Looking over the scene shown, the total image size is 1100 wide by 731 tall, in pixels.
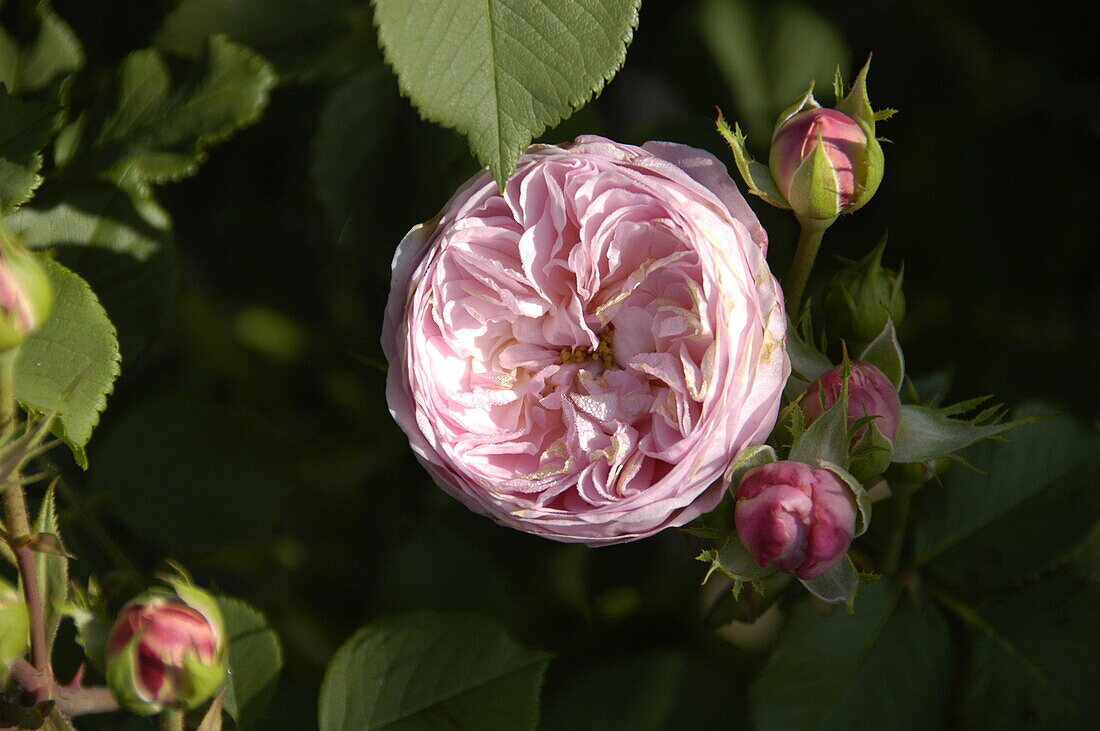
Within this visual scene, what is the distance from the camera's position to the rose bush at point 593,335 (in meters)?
0.71

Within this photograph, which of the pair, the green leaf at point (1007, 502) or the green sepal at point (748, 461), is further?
the green leaf at point (1007, 502)

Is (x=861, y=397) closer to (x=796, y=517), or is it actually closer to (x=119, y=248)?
(x=796, y=517)

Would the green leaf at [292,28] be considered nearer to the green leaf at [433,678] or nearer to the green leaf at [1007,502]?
the green leaf at [433,678]

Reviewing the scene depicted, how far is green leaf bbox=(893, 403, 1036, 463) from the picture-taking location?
2.51ft

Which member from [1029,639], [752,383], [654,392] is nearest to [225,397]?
[654,392]

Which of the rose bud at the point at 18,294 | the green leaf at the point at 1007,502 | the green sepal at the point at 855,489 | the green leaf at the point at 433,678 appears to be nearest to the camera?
the rose bud at the point at 18,294

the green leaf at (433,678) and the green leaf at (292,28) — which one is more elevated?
the green leaf at (292,28)

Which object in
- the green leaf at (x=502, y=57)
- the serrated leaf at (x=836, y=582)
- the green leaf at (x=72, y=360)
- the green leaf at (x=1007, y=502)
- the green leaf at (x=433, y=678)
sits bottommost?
the green leaf at (x=1007, y=502)

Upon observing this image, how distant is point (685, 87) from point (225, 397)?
23.6 inches

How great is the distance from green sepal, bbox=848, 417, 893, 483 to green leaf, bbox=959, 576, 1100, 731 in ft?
0.93

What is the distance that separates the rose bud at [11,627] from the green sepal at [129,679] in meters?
0.05

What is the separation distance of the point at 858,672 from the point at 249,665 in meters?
0.51

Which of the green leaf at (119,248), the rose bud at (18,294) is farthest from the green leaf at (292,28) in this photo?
the rose bud at (18,294)

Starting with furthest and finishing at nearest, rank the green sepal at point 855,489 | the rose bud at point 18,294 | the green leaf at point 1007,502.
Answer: the green leaf at point 1007,502
the green sepal at point 855,489
the rose bud at point 18,294
